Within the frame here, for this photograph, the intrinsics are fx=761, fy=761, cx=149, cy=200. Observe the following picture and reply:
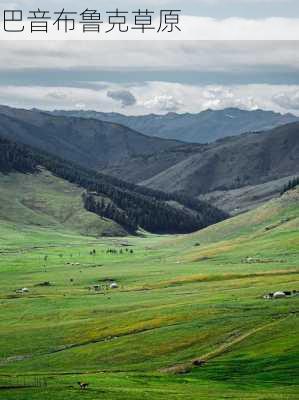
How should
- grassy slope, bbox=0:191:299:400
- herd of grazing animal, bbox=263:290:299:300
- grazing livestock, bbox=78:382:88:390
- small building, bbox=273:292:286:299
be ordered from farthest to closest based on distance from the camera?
herd of grazing animal, bbox=263:290:299:300, small building, bbox=273:292:286:299, grassy slope, bbox=0:191:299:400, grazing livestock, bbox=78:382:88:390

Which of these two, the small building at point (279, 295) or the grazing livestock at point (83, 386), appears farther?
the small building at point (279, 295)

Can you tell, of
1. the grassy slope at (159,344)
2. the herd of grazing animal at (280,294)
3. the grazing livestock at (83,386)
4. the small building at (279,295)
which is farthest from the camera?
the herd of grazing animal at (280,294)

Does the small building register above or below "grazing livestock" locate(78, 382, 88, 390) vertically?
below

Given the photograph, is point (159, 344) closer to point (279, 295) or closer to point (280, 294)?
point (279, 295)

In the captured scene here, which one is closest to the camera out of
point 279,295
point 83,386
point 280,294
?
point 83,386

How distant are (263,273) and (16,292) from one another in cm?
6272

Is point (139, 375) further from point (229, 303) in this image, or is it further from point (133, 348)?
point (229, 303)

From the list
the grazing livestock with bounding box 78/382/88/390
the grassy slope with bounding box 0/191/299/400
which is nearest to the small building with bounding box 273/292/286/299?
the grassy slope with bounding box 0/191/299/400

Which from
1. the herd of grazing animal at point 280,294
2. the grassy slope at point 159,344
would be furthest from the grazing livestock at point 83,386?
the herd of grazing animal at point 280,294

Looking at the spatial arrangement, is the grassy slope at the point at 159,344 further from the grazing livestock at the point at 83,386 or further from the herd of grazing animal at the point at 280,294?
the herd of grazing animal at the point at 280,294

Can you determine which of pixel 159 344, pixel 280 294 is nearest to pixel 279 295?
pixel 280 294

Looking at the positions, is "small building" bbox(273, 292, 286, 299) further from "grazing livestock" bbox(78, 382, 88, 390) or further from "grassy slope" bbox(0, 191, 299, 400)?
"grazing livestock" bbox(78, 382, 88, 390)

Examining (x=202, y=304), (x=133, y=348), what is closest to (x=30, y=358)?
(x=133, y=348)

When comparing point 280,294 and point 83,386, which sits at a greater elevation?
point 83,386
